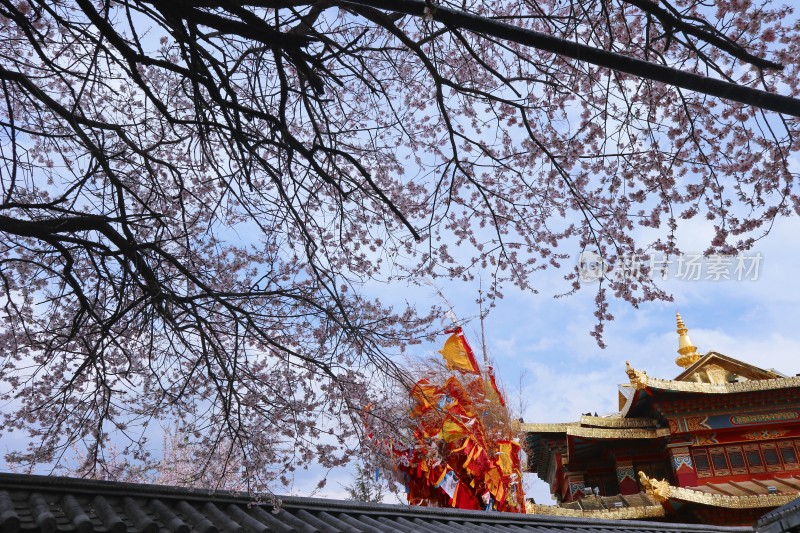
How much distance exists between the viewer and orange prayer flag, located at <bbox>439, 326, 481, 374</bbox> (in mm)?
13633

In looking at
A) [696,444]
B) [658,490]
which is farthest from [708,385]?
[658,490]

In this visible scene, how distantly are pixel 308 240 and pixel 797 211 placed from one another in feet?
15.3

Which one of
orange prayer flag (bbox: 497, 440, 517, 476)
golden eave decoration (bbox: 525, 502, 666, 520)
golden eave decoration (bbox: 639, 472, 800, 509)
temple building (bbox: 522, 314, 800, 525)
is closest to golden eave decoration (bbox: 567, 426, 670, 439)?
temple building (bbox: 522, 314, 800, 525)

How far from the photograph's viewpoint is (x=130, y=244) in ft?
19.0

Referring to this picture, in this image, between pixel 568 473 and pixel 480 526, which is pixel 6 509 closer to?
pixel 480 526

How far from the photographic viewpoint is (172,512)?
185 inches

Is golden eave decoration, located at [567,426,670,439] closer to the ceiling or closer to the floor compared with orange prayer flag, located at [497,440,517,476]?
closer to the ceiling

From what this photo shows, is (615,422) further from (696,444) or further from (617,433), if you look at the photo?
(696,444)

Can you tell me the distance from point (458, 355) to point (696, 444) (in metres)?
7.16

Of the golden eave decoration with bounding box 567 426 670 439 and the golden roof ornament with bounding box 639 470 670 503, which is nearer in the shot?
the golden roof ornament with bounding box 639 470 670 503

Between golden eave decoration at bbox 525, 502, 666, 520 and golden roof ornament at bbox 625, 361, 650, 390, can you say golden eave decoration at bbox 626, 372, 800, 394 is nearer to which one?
golden roof ornament at bbox 625, 361, 650, 390

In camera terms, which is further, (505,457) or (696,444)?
(696,444)

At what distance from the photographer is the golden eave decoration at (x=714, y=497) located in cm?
1340

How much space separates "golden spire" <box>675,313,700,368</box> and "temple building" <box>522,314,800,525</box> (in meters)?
2.88
